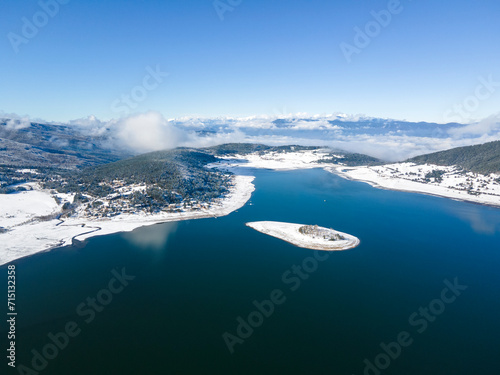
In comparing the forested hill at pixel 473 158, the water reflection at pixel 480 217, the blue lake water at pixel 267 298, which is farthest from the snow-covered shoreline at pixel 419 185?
the blue lake water at pixel 267 298

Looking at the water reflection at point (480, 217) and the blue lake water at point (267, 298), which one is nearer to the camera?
the blue lake water at point (267, 298)

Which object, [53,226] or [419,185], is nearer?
[53,226]

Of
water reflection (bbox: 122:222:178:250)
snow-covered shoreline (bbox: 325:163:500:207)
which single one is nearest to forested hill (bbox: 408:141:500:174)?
snow-covered shoreline (bbox: 325:163:500:207)

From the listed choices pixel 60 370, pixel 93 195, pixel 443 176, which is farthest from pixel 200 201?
pixel 443 176

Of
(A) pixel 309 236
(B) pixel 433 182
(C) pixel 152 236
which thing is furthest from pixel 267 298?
(B) pixel 433 182

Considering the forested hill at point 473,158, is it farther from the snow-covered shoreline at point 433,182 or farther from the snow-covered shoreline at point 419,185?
the snow-covered shoreline at point 419,185

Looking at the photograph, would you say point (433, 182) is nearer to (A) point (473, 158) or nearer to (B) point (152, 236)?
(A) point (473, 158)

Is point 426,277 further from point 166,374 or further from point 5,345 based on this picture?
point 5,345
